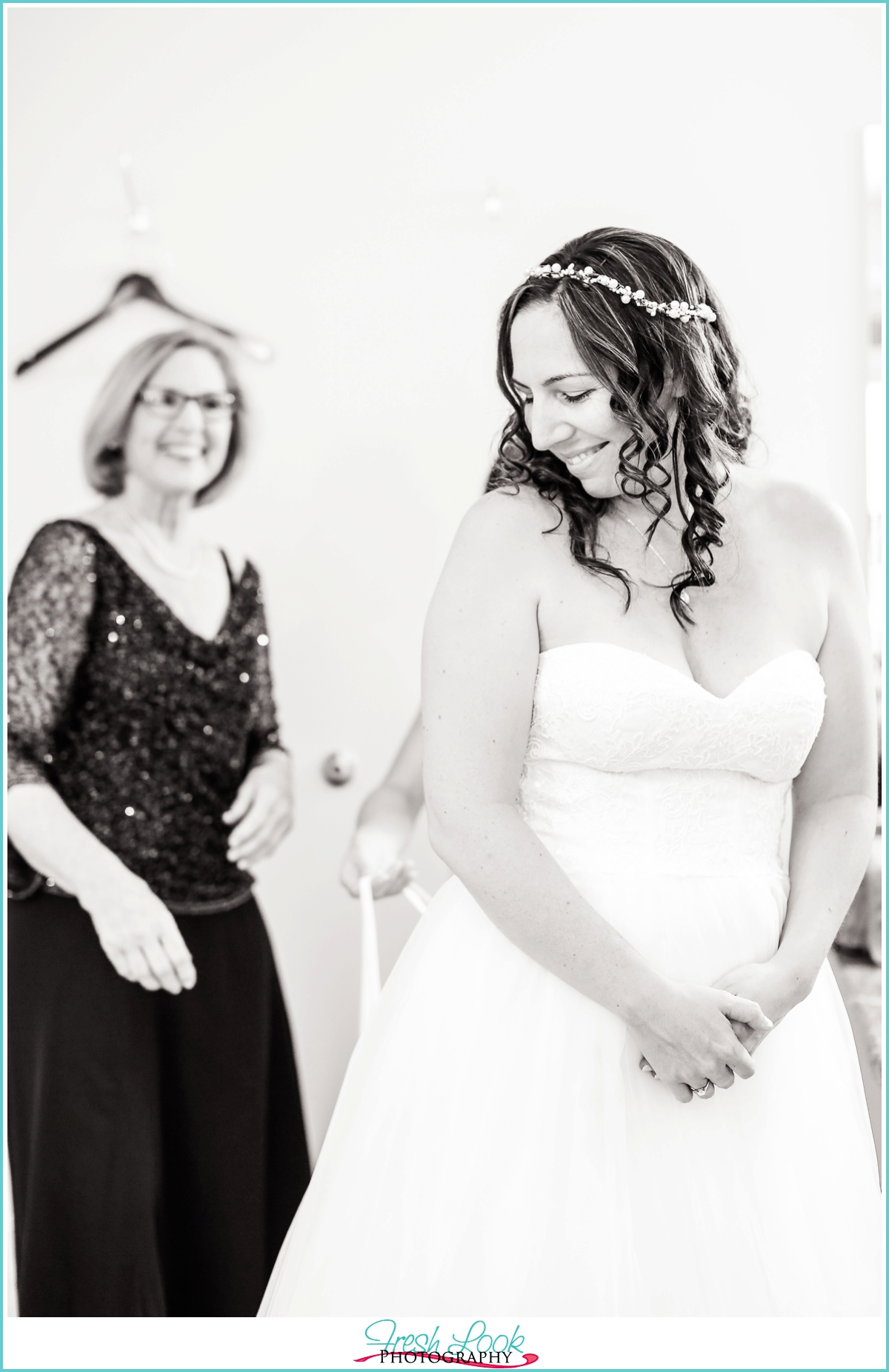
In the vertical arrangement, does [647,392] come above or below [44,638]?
above

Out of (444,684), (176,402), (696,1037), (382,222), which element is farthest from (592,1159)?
(382,222)

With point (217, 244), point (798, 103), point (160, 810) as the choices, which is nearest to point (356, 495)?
point (217, 244)

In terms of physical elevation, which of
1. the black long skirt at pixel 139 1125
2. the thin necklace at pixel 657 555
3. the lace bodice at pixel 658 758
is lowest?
the black long skirt at pixel 139 1125

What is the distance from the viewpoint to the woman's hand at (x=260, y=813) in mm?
1743

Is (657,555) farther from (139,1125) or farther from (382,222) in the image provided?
(139,1125)

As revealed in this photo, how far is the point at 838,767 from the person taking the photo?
A: 53.0 inches

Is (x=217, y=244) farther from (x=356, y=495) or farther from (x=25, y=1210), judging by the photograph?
(x=25, y=1210)

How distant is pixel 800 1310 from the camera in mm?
1182

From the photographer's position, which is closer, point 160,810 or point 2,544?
point 160,810

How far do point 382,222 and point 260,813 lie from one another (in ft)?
3.31

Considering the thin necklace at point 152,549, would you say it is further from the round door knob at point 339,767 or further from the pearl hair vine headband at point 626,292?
the pearl hair vine headband at point 626,292

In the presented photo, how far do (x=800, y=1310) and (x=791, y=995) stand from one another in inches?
12.4

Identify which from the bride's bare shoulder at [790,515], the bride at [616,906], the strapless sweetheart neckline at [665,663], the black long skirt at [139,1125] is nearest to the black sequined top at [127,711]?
the black long skirt at [139,1125]

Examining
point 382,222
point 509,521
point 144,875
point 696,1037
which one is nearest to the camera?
point 696,1037
